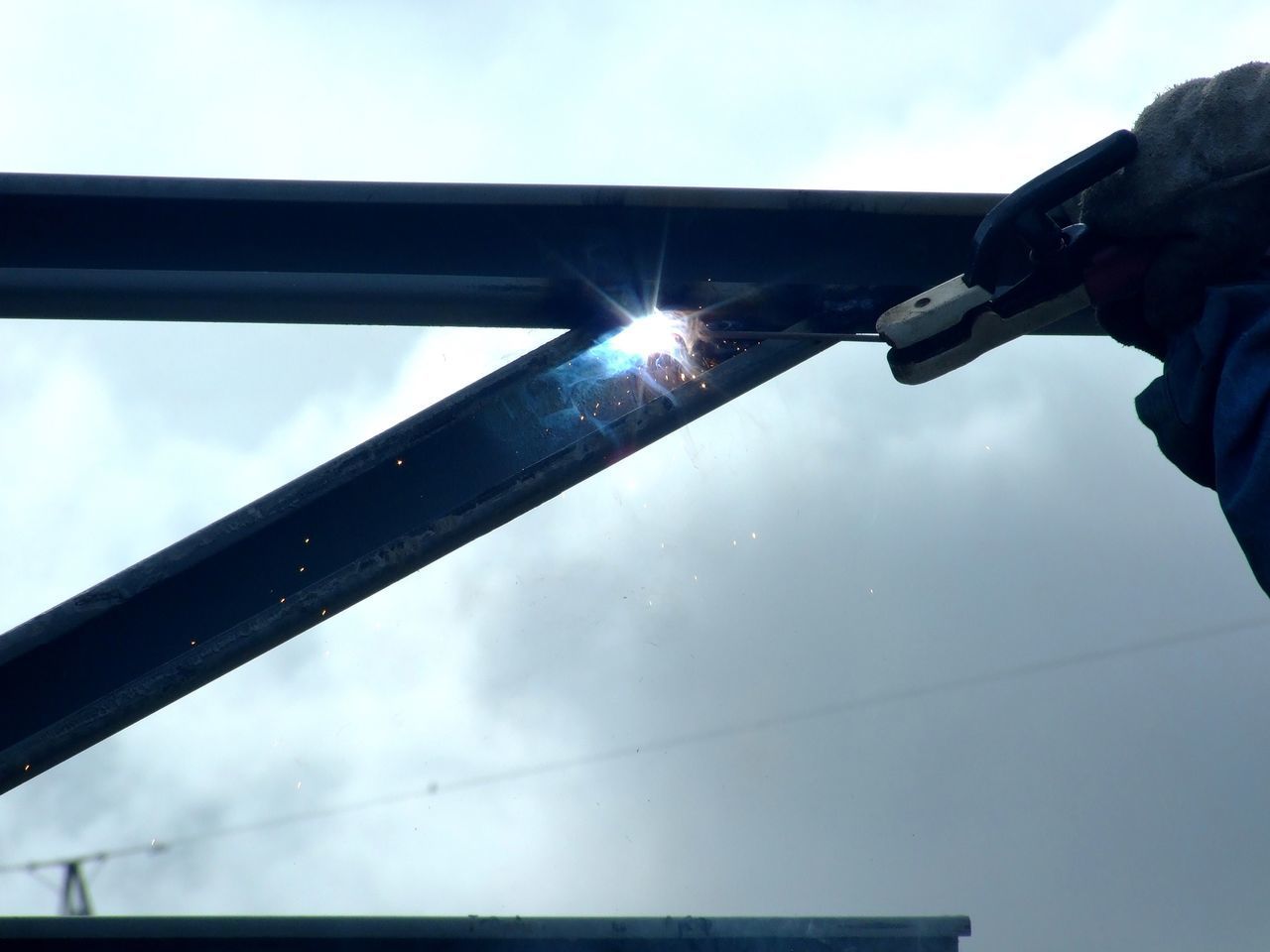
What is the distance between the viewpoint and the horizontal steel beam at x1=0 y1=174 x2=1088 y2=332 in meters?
2.32

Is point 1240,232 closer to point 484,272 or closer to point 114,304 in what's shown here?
point 484,272

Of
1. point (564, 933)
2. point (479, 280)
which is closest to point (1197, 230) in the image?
point (479, 280)

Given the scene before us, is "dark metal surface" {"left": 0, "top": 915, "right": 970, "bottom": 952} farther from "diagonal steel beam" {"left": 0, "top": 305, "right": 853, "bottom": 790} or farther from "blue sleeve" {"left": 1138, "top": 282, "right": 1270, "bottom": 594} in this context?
"blue sleeve" {"left": 1138, "top": 282, "right": 1270, "bottom": 594}

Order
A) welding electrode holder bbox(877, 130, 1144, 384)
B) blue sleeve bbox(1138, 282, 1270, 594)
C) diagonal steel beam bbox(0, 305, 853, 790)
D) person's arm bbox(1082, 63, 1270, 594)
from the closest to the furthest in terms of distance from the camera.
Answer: blue sleeve bbox(1138, 282, 1270, 594), person's arm bbox(1082, 63, 1270, 594), welding electrode holder bbox(877, 130, 1144, 384), diagonal steel beam bbox(0, 305, 853, 790)

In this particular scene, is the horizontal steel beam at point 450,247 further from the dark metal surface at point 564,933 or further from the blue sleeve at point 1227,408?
the dark metal surface at point 564,933

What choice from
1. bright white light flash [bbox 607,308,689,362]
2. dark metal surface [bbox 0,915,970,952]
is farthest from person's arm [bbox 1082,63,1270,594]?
dark metal surface [bbox 0,915,970,952]

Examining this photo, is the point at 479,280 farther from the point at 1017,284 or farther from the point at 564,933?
the point at 564,933

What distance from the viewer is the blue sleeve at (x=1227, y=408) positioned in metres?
1.35

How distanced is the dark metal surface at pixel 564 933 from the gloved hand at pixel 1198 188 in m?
1.32

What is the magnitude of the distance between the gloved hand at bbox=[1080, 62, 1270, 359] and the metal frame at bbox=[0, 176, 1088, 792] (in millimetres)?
702

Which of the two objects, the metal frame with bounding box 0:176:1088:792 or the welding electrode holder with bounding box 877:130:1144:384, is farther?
the metal frame with bounding box 0:176:1088:792

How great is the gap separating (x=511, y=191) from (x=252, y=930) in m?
1.43

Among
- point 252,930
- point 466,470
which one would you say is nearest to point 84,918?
point 252,930

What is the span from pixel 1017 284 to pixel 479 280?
968 mm
